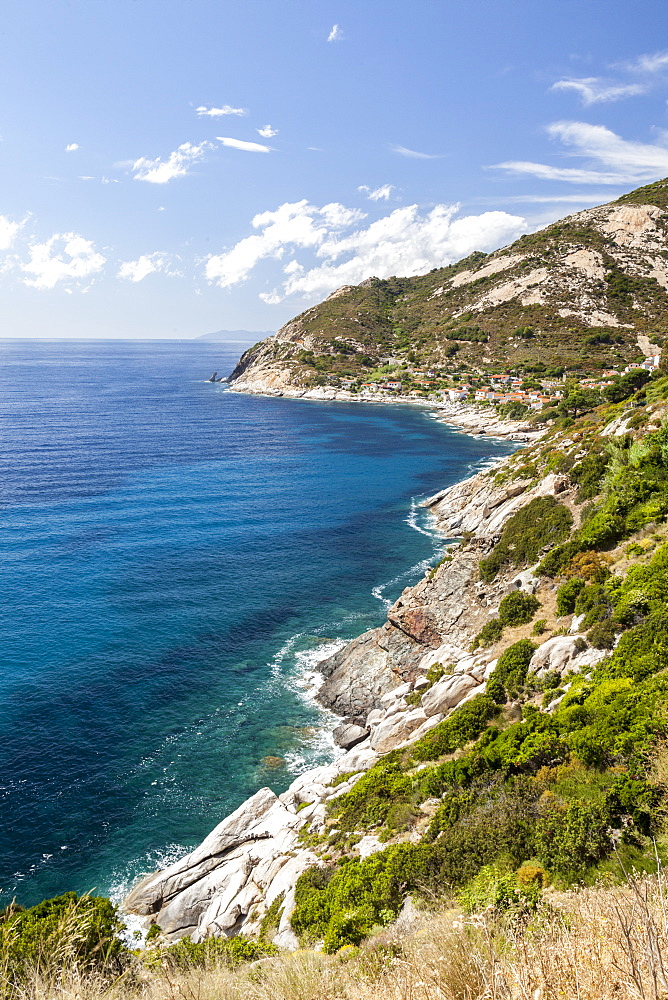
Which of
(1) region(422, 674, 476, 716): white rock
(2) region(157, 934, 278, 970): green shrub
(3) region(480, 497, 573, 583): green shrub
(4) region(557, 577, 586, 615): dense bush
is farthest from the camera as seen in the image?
(3) region(480, 497, 573, 583): green shrub

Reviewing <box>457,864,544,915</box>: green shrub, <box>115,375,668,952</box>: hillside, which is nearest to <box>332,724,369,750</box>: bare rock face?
<box>115,375,668,952</box>: hillside

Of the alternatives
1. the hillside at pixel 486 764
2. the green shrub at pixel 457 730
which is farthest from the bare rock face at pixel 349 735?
the green shrub at pixel 457 730

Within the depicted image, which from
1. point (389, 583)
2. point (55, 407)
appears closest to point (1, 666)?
point (389, 583)

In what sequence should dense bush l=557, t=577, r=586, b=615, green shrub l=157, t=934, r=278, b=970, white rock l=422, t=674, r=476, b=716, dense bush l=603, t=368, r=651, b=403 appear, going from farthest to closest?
dense bush l=603, t=368, r=651, b=403
dense bush l=557, t=577, r=586, b=615
white rock l=422, t=674, r=476, b=716
green shrub l=157, t=934, r=278, b=970

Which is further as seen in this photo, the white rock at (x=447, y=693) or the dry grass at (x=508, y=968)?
the white rock at (x=447, y=693)

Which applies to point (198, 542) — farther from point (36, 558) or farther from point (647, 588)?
point (647, 588)

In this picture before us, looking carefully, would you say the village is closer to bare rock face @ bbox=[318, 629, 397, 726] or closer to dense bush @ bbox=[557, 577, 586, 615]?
bare rock face @ bbox=[318, 629, 397, 726]

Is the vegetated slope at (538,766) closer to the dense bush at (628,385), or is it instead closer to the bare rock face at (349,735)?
the bare rock face at (349,735)

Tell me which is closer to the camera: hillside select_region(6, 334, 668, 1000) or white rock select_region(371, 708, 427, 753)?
hillside select_region(6, 334, 668, 1000)
